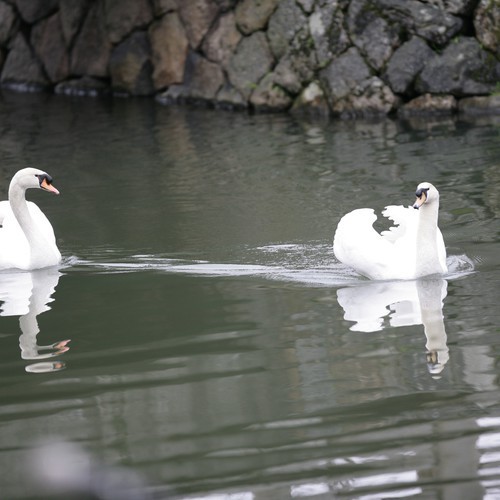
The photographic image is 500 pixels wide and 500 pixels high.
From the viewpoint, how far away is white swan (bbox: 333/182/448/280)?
744 centimetres

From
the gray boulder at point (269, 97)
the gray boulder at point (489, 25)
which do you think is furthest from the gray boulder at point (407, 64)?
the gray boulder at point (269, 97)

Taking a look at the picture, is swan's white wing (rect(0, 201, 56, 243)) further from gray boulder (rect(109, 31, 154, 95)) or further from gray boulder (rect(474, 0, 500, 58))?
gray boulder (rect(109, 31, 154, 95))

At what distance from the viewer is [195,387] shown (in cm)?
566

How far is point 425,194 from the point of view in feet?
24.2

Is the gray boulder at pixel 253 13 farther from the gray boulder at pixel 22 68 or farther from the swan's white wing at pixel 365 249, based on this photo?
the swan's white wing at pixel 365 249

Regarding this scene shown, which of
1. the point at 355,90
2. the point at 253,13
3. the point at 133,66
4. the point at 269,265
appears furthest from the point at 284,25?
the point at 269,265

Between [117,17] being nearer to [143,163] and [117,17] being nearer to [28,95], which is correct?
[28,95]

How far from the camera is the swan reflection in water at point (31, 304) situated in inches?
253

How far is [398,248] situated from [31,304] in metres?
2.57

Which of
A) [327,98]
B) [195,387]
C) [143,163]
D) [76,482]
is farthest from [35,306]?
[327,98]

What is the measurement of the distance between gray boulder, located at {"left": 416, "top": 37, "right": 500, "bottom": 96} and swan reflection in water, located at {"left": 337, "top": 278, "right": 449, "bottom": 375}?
7412 millimetres

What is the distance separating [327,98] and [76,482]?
1111 cm

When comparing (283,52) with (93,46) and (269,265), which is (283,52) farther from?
(269,265)

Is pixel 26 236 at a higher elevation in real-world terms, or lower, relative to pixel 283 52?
lower
